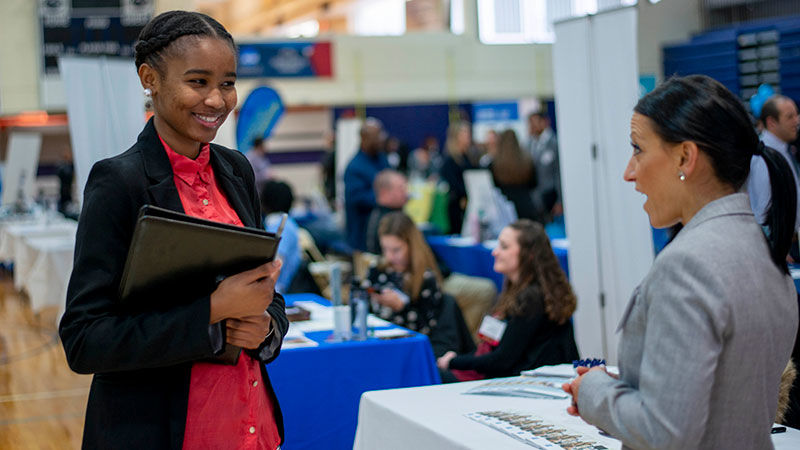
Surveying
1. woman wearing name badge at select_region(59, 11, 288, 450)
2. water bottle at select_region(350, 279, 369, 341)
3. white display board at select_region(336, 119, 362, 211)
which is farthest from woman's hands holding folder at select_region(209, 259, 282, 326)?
white display board at select_region(336, 119, 362, 211)

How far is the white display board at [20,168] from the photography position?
416 inches

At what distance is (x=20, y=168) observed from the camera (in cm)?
1084

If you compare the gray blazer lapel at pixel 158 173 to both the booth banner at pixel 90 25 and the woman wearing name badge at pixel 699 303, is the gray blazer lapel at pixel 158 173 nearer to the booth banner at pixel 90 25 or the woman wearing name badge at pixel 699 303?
the woman wearing name badge at pixel 699 303

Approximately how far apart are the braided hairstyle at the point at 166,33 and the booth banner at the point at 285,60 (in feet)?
44.5

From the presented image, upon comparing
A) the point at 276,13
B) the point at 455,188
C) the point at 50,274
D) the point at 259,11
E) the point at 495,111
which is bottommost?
the point at 50,274

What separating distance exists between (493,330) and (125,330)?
8.11 ft

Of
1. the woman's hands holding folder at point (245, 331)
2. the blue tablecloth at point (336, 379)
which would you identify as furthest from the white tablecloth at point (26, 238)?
the woman's hands holding folder at point (245, 331)

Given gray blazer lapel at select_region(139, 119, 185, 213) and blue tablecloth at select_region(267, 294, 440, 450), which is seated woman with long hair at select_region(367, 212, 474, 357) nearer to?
blue tablecloth at select_region(267, 294, 440, 450)

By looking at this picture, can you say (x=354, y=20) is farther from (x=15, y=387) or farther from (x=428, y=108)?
(x=15, y=387)

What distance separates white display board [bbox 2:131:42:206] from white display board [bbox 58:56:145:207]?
6.49 m

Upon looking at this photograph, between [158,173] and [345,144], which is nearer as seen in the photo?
[158,173]

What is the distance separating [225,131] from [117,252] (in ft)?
10.5

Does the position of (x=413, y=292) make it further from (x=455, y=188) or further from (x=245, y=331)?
(x=455, y=188)

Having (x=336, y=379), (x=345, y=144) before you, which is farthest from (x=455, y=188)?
(x=336, y=379)
